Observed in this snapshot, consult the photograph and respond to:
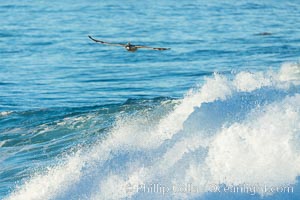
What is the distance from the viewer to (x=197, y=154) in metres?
15.8

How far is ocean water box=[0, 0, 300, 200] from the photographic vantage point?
598 inches

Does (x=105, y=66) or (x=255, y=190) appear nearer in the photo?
(x=255, y=190)

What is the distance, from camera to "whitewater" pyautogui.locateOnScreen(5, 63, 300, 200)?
14.7 meters

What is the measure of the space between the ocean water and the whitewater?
0.10 ft

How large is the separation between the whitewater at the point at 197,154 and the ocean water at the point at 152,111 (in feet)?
0.10

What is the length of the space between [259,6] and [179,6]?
17.7ft

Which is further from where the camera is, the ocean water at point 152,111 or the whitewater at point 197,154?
the ocean water at point 152,111

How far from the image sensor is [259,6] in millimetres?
58812

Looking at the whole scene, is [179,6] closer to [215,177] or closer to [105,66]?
[105,66]

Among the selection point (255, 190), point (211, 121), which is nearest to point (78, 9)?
point (211, 121)

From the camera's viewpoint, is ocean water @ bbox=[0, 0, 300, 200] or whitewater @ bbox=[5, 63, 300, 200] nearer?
whitewater @ bbox=[5, 63, 300, 200]

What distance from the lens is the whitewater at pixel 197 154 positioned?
14.7 metres

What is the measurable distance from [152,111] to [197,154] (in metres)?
7.67

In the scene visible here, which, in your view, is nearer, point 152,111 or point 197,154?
point 197,154
